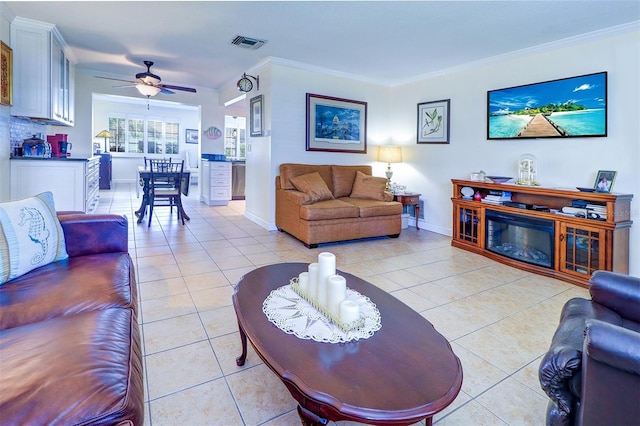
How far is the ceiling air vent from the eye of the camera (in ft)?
12.8

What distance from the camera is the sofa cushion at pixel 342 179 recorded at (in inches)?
195

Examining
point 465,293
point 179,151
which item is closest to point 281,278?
point 465,293

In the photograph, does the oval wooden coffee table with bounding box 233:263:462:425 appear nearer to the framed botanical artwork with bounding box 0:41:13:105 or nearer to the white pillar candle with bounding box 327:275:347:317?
the white pillar candle with bounding box 327:275:347:317

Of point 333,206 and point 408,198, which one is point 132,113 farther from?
point 408,198

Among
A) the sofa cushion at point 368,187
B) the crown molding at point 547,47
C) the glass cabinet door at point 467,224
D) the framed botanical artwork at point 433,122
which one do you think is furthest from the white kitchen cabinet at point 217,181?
the glass cabinet door at point 467,224

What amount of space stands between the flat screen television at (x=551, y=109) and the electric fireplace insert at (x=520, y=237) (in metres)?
1.01

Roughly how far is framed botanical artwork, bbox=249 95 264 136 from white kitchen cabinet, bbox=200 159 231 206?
1.88m

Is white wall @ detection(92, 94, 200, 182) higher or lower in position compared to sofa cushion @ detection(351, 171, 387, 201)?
higher

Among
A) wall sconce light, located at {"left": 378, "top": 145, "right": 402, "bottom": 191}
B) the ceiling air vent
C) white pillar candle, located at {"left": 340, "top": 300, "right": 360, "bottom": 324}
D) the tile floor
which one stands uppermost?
the ceiling air vent

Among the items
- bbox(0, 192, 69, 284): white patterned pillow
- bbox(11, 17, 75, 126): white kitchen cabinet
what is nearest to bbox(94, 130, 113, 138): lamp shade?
bbox(11, 17, 75, 126): white kitchen cabinet

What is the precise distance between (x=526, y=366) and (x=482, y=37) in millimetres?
3288

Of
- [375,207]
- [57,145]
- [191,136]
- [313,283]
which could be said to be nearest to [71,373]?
[313,283]

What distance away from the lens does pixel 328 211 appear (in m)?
4.07

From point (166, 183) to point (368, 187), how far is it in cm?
333
